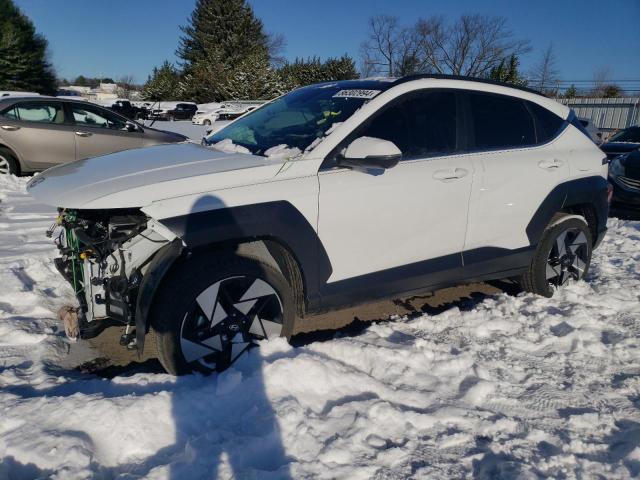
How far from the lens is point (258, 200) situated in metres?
2.83

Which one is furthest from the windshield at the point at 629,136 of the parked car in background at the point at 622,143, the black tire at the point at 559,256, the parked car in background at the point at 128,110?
the parked car in background at the point at 128,110

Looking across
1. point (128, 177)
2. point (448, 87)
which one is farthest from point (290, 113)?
point (128, 177)

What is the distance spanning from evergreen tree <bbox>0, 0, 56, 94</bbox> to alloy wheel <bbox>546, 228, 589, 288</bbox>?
4654 cm

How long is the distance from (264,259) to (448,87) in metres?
1.86

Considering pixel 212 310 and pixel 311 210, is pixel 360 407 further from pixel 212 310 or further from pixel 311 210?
pixel 311 210

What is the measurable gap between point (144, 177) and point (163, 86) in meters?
52.4

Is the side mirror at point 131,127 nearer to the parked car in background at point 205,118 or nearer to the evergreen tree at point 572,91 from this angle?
the parked car in background at point 205,118

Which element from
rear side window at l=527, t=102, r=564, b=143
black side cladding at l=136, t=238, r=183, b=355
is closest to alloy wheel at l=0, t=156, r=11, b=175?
black side cladding at l=136, t=238, r=183, b=355

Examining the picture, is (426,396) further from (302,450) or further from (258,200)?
(258,200)

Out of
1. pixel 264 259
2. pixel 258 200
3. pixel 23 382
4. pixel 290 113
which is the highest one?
pixel 290 113

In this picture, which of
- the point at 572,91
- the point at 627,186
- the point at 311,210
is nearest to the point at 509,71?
the point at 572,91

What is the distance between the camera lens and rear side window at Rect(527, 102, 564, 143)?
13.5ft

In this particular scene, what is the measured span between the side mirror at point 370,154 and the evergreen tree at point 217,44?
148ft

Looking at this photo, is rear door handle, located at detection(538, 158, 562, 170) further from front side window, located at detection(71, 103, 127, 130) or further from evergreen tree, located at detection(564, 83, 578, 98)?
evergreen tree, located at detection(564, 83, 578, 98)
